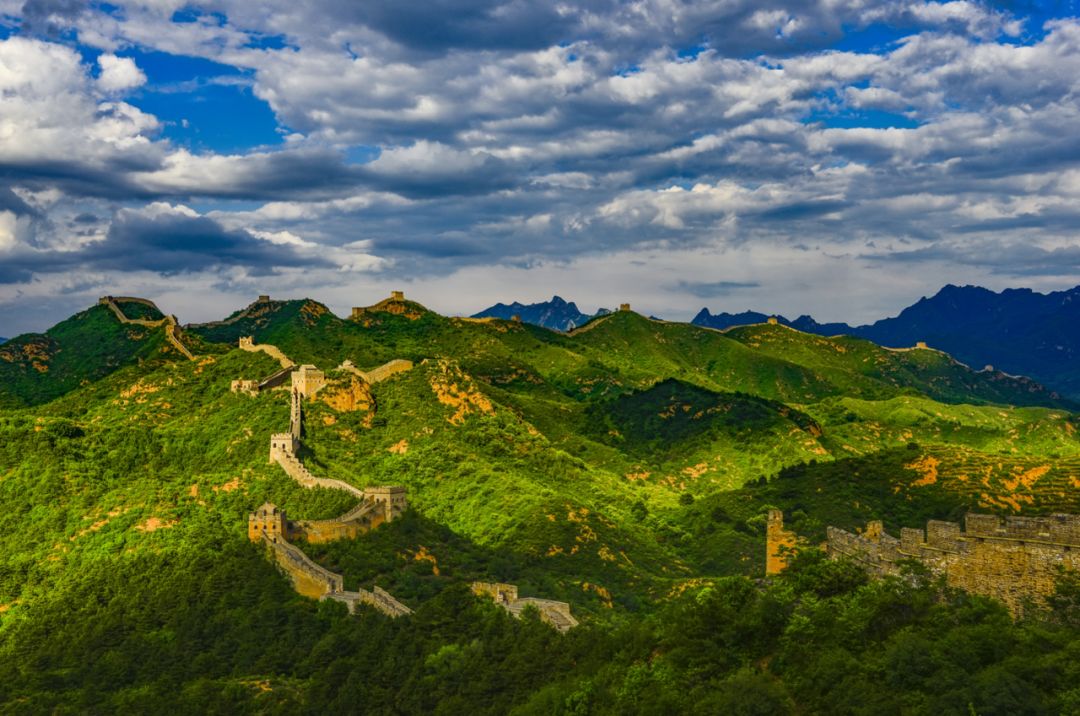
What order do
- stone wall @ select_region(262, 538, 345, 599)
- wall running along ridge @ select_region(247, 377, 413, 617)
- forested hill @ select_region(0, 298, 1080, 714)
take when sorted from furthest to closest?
stone wall @ select_region(262, 538, 345, 599) < wall running along ridge @ select_region(247, 377, 413, 617) < forested hill @ select_region(0, 298, 1080, 714)

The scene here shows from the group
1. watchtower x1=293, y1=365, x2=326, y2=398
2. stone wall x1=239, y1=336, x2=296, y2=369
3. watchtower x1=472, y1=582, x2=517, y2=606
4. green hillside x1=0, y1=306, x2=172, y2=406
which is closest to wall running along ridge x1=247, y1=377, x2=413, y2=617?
watchtower x1=472, y1=582, x2=517, y2=606

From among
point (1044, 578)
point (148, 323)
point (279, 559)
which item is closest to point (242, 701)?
point (279, 559)

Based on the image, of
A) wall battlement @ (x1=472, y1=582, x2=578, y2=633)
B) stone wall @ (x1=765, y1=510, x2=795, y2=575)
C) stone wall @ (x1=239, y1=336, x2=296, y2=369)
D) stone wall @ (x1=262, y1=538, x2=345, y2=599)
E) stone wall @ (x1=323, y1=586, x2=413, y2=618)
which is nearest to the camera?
stone wall @ (x1=765, y1=510, x2=795, y2=575)

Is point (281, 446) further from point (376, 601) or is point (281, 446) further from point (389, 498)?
point (376, 601)

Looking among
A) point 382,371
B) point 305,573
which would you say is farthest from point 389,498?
point 382,371

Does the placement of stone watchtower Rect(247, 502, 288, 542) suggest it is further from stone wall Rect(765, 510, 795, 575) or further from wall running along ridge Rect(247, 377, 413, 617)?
stone wall Rect(765, 510, 795, 575)

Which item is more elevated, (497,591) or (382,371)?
(382,371)

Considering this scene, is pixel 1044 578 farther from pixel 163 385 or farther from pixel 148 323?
pixel 148 323

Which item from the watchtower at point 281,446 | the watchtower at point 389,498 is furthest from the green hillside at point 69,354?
the watchtower at point 389,498
